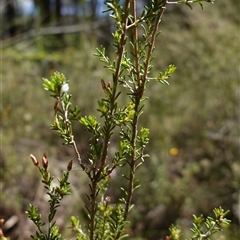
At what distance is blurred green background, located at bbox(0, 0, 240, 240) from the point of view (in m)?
4.02

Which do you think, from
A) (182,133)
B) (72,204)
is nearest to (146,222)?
(72,204)

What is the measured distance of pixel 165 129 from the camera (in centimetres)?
521

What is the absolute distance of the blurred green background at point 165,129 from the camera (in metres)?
4.02

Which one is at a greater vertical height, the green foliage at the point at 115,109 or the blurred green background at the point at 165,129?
the green foliage at the point at 115,109

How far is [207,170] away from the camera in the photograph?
14.7 ft

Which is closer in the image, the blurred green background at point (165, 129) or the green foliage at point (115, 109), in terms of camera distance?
the green foliage at point (115, 109)

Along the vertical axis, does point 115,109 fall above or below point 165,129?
above

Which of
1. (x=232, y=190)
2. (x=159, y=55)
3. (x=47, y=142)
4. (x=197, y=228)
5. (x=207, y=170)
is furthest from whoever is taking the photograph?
(x=159, y=55)

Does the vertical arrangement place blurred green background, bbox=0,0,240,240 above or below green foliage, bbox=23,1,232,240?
below

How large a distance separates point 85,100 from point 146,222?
2.14 meters

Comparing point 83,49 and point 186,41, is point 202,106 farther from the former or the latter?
point 83,49

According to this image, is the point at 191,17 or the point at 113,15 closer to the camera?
the point at 113,15

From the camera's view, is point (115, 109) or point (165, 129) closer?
point (115, 109)

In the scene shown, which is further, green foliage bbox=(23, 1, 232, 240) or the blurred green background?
the blurred green background
